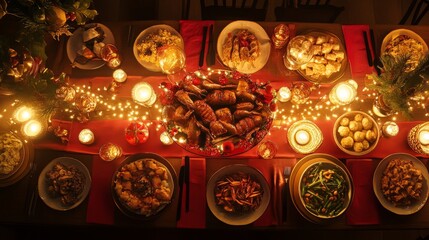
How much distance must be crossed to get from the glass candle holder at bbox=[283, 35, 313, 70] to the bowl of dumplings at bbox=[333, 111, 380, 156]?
448 millimetres

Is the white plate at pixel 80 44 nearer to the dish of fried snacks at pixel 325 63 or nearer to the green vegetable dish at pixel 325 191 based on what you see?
the dish of fried snacks at pixel 325 63

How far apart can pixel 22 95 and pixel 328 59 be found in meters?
1.93

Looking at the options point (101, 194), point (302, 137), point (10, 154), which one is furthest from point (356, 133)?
point (10, 154)

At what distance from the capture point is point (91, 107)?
211 centimetres

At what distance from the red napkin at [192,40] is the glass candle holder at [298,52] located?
0.57 metres

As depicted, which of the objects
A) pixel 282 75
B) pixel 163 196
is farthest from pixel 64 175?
pixel 282 75

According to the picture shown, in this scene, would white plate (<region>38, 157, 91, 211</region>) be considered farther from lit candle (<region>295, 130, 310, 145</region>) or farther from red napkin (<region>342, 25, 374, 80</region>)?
red napkin (<region>342, 25, 374, 80</region>)

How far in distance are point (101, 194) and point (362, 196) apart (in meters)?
1.66

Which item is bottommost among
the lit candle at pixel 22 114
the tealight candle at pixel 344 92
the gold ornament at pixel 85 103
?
the lit candle at pixel 22 114

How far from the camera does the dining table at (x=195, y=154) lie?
200cm

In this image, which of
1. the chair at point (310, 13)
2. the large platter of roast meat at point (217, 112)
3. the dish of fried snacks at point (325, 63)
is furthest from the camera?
the chair at point (310, 13)

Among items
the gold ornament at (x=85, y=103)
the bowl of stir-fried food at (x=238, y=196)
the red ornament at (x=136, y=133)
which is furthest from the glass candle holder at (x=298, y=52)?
the gold ornament at (x=85, y=103)

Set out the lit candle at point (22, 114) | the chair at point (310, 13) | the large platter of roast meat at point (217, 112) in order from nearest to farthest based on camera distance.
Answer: the large platter of roast meat at point (217, 112)
the lit candle at point (22, 114)
the chair at point (310, 13)

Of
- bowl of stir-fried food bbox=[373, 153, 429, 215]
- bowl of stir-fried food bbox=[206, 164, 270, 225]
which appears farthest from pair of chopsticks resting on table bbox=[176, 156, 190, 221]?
bowl of stir-fried food bbox=[373, 153, 429, 215]
